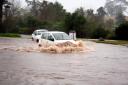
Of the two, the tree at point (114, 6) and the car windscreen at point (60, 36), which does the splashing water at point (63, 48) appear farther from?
the tree at point (114, 6)

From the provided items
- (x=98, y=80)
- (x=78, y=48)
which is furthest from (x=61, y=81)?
(x=78, y=48)

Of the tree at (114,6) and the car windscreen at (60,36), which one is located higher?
the tree at (114,6)

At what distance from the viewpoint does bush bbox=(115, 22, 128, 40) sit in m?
59.4

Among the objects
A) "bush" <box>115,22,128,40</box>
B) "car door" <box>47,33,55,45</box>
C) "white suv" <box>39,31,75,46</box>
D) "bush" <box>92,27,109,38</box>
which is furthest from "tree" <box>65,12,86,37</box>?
"car door" <box>47,33,55,45</box>

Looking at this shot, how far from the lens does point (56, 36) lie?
33.3 metres

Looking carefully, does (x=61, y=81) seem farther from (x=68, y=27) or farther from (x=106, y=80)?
(x=68, y=27)

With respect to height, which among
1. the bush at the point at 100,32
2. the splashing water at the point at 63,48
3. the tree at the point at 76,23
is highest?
the tree at the point at 76,23

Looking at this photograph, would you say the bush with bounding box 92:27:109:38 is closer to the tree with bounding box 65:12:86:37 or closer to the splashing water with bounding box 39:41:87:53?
the tree with bounding box 65:12:86:37

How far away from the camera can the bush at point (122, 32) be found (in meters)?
59.4

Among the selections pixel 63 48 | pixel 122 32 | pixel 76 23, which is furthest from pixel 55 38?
pixel 76 23

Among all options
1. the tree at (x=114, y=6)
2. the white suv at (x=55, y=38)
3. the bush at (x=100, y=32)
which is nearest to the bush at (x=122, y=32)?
the bush at (x=100, y=32)

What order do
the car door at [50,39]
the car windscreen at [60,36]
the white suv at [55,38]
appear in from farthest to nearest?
1. the car windscreen at [60,36]
2. the car door at [50,39]
3. the white suv at [55,38]

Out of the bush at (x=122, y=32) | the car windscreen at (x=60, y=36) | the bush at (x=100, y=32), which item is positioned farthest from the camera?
the bush at (x=100, y=32)

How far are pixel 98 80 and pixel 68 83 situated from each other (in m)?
1.40
